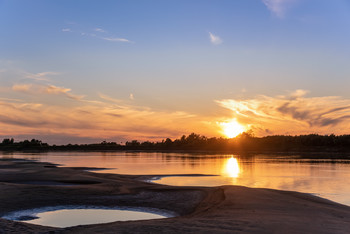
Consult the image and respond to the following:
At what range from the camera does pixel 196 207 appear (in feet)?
56.7

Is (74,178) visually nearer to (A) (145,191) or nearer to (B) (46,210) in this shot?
(A) (145,191)

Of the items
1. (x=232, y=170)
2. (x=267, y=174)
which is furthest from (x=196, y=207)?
(x=232, y=170)

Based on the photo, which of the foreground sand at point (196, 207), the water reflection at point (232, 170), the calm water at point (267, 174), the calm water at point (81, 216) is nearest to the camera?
the foreground sand at point (196, 207)

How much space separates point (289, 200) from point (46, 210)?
13192 mm

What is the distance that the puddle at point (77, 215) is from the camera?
1413 centimetres

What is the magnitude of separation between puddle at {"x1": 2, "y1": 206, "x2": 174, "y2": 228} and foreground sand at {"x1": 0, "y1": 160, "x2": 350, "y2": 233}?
92 centimetres

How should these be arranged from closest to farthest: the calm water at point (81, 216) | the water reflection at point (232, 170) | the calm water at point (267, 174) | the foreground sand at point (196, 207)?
the foreground sand at point (196, 207), the calm water at point (81, 216), the calm water at point (267, 174), the water reflection at point (232, 170)

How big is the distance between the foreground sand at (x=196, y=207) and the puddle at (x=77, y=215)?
3.01ft

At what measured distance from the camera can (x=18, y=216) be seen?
14602mm

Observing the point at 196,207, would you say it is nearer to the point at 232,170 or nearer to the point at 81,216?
the point at 81,216

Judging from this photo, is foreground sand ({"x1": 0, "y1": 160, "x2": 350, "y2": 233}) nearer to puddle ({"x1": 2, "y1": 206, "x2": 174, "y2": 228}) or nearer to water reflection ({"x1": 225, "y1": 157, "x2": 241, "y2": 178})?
puddle ({"x1": 2, "y1": 206, "x2": 174, "y2": 228})

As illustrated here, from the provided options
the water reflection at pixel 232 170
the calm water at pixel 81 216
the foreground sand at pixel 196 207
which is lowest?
the water reflection at pixel 232 170

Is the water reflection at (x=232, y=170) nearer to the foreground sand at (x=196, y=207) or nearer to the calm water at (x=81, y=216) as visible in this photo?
the foreground sand at (x=196, y=207)

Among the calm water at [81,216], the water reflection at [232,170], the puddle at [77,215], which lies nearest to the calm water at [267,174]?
the water reflection at [232,170]
